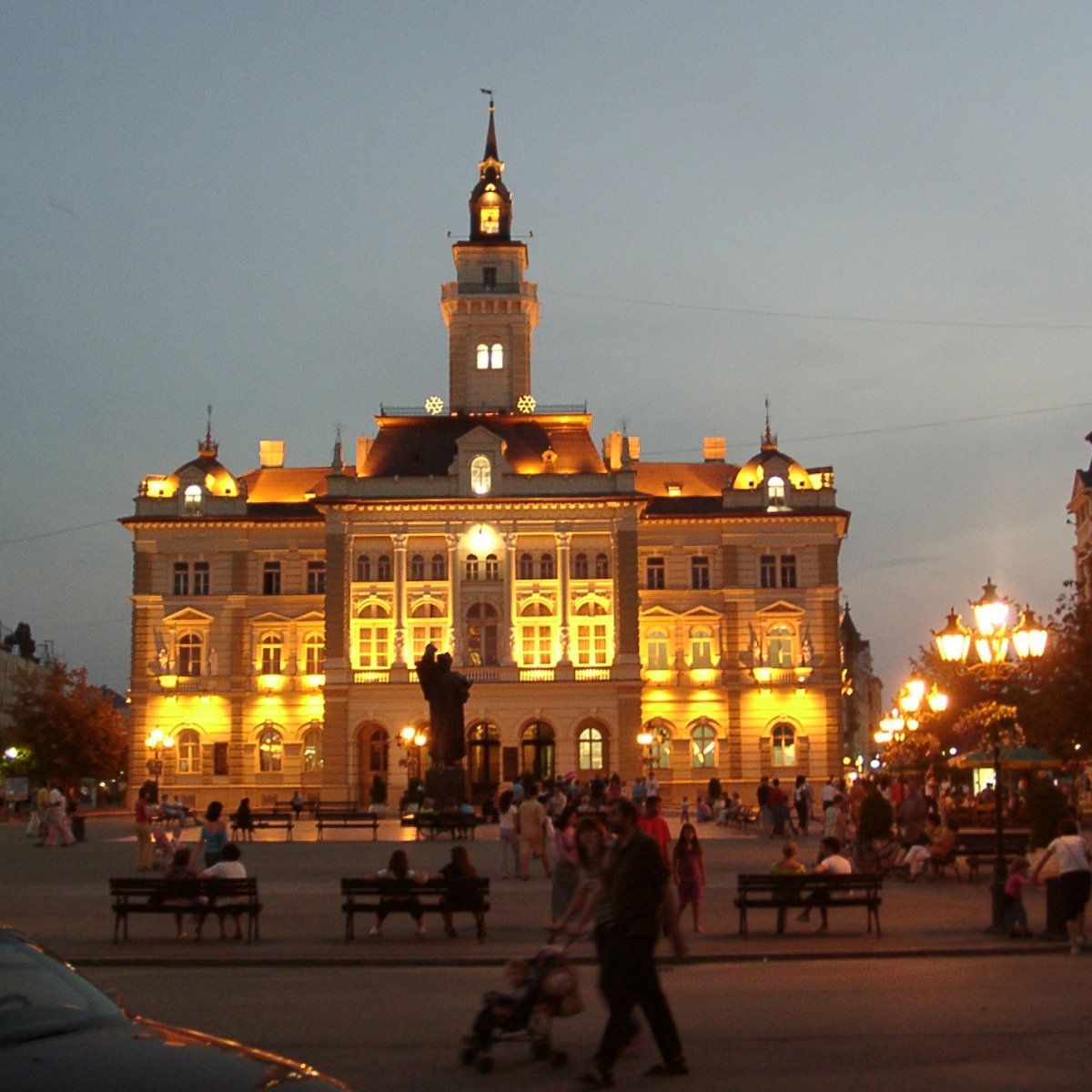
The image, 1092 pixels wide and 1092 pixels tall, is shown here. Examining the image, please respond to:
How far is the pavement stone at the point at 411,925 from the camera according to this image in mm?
18922

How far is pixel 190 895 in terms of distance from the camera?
20.6 m

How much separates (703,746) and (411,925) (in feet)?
181

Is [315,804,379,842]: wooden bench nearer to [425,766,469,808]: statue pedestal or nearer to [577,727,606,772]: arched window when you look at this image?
[425,766,469,808]: statue pedestal

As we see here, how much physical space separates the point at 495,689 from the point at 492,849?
32847 mm

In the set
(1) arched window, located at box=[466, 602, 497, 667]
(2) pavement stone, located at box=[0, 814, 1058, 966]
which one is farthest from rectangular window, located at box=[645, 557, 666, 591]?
(2) pavement stone, located at box=[0, 814, 1058, 966]

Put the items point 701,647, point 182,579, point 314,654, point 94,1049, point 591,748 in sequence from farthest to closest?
1. point 182,579
2. point 314,654
3. point 701,647
4. point 591,748
5. point 94,1049

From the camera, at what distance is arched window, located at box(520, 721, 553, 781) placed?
244ft

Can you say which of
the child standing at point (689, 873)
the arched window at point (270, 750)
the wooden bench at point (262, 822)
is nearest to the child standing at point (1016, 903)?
the child standing at point (689, 873)

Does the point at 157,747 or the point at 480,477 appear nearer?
the point at 157,747

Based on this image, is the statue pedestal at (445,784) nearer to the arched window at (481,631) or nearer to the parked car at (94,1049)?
the arched window at (481,631)

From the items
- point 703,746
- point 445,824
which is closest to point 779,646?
point 703,746

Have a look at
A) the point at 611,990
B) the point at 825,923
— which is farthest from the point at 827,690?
the point at 611,990

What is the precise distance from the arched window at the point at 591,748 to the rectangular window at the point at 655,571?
848 cm

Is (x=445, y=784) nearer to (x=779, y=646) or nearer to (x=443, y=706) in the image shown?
(x=443, y=706)
